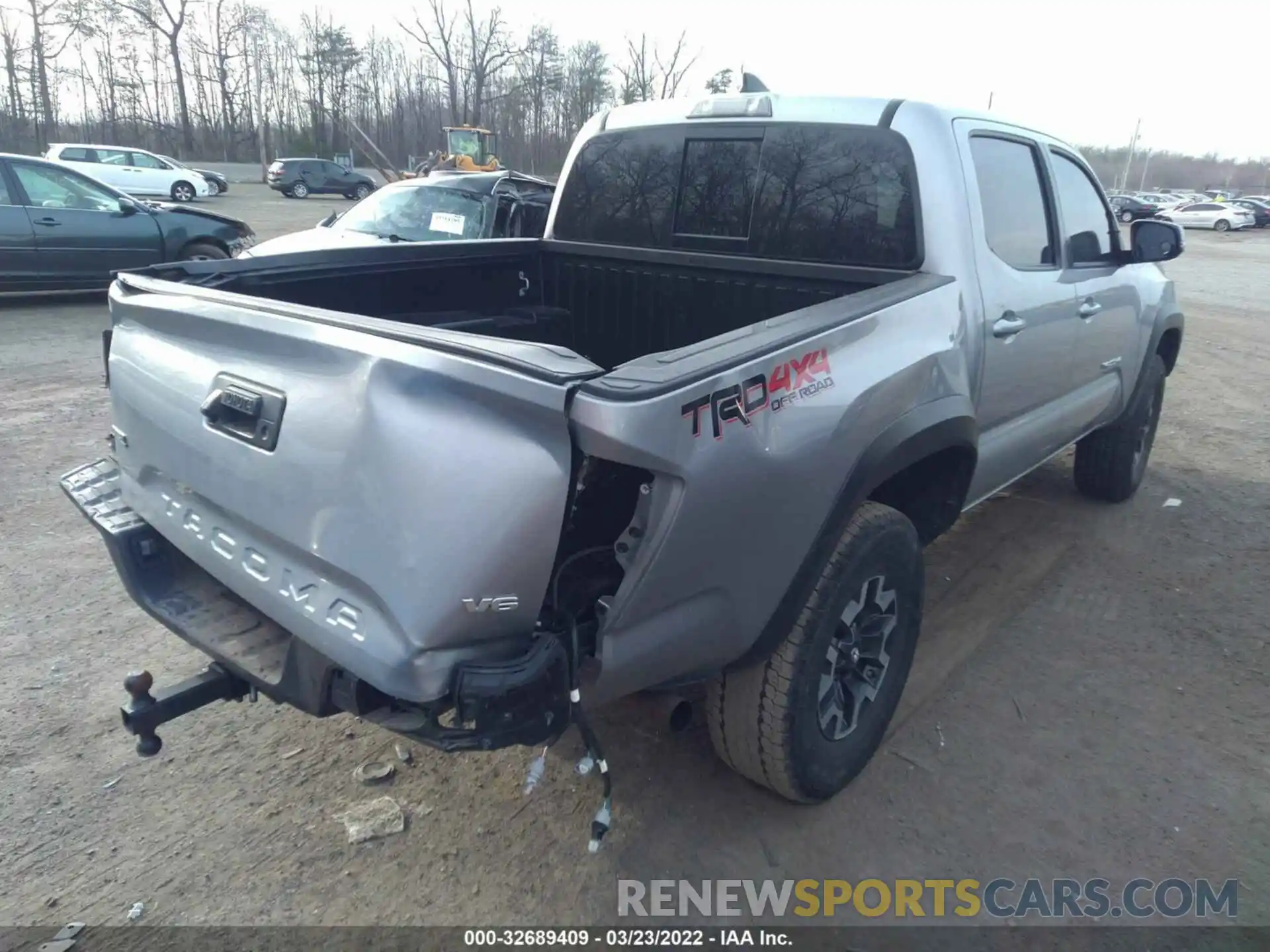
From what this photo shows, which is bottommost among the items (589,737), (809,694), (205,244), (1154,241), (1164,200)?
(809,694)

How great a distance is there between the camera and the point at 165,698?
2314 millimetres

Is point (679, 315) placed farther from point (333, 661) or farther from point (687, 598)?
point (333, 661)

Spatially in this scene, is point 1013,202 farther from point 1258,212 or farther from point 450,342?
point 1258,212

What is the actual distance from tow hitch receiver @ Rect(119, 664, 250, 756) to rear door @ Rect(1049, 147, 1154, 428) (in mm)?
3460

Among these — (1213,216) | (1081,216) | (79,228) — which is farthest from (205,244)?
(1213,216)

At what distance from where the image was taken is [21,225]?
978 cm

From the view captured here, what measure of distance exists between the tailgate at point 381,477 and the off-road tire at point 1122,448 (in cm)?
422

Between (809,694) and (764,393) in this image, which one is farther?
(809,694)

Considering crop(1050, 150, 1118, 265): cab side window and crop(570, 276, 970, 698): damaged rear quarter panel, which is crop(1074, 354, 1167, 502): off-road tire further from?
crop(570, 276, 970, 698): damaged rear quarter panel

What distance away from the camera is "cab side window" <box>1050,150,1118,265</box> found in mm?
3990

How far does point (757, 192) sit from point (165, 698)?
258 centimetres

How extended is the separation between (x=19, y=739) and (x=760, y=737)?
243 cm

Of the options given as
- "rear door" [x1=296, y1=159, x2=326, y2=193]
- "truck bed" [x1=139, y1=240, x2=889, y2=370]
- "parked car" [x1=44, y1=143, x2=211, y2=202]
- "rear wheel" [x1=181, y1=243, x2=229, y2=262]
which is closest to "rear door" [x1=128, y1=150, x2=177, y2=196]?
"parked car" [x1=44, y1=143, x2=211, y2=202]

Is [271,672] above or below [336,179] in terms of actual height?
below
